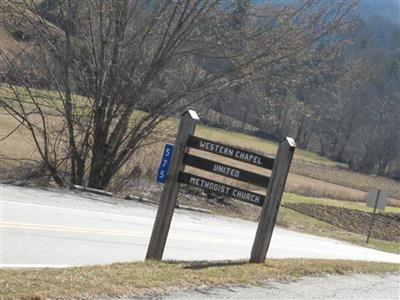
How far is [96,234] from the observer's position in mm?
11484

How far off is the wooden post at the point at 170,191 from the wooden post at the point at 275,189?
1.29 meters

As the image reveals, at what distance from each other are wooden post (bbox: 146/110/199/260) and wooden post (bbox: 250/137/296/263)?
50.7 inches

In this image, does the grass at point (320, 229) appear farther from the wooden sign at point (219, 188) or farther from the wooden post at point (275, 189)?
the wooden sign at point (219, 188)

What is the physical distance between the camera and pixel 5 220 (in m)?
10.7

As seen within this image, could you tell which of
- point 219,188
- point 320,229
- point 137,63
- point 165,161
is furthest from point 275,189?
point 320,229

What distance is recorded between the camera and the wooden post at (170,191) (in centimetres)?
865

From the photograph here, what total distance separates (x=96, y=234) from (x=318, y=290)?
181 inches

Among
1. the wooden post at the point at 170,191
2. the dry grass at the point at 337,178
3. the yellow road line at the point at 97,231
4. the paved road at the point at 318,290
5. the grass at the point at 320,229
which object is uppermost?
the dry grass at the point at 337,178

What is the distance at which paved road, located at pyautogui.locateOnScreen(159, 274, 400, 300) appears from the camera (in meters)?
7.05

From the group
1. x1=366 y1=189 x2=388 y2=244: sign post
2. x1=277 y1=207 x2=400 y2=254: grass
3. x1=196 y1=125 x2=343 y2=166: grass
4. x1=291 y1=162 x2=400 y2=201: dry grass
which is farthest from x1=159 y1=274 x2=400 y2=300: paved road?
x1=291 y1=162 x2=400 y2=201: dry grass


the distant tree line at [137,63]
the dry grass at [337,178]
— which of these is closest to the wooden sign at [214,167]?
the distant tree line at [137,63]

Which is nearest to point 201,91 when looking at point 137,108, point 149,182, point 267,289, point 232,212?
point 137,108

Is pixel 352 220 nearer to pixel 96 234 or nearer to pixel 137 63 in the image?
pixel 137 63

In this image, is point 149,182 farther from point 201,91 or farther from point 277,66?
point 277,66
